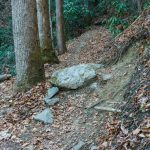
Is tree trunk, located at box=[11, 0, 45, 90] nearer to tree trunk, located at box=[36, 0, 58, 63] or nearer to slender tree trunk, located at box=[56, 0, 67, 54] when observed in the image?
tree trunk, located at box=[36, 0, 58, 63]

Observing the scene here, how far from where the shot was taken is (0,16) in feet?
57.5

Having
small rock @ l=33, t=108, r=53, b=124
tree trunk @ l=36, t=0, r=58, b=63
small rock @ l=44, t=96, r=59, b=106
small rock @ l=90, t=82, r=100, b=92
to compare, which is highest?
tree trunk @ l=36, t=0, r=58, b=63

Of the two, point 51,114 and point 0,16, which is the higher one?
point 0,16

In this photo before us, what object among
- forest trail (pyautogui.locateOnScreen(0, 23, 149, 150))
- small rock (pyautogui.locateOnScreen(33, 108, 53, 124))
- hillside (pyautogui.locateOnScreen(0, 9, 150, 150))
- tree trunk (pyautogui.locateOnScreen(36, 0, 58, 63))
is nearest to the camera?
hillside (pyautogui.locateOnScreen(0, 9, 150, 150))

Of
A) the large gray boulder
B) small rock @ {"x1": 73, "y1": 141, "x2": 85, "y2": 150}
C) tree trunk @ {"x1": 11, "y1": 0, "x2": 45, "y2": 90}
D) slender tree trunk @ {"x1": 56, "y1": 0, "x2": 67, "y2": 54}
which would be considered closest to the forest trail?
small rock @ {"x1": 73, "y1": 141, "x2": 85, "y2": 150}

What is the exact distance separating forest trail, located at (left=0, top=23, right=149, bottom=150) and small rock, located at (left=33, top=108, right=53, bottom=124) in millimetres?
94

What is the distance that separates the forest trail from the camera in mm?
5430

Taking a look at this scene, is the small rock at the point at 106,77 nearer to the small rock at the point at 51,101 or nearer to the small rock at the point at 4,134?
the small rock at the point at 51,101

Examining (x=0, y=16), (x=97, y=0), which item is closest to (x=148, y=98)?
(x=0, y=16)

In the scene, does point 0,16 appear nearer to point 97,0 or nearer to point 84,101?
point 97,0

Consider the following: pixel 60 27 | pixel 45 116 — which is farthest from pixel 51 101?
pixel 60 27

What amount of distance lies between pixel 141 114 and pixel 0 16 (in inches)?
562

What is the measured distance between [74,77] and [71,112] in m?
0.99

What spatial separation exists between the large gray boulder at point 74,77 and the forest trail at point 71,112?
0.13 metres
